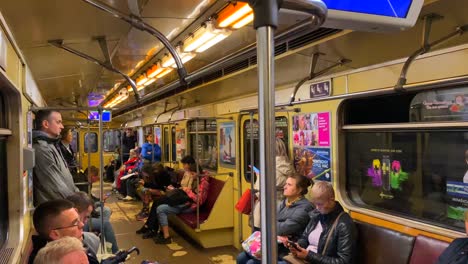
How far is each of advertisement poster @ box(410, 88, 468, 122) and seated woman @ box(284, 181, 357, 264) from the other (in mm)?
861

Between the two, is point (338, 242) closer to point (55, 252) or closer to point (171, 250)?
point (55, 252)

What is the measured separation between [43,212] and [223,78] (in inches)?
108

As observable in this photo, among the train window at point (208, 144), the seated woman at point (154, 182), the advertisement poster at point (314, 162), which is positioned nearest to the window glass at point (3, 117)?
the advertisement poster at point (314, 162)

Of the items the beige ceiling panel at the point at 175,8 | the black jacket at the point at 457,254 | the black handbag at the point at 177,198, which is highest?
the beige ceiling panel at the point at 175,8

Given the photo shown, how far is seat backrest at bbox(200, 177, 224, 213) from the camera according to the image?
18.9 ft

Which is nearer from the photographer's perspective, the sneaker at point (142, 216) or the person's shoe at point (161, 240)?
the person's shoe at point (161, 240)

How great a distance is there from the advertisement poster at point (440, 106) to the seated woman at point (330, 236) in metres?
0.86

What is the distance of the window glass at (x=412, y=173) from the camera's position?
2.71 meters

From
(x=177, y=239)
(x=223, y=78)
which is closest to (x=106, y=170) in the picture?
(x=177, y=239)

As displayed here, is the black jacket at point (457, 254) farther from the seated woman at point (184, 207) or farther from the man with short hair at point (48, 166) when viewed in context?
the seated woman at point (184, 207)

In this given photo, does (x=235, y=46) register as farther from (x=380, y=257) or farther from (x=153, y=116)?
(x=153, y=116)

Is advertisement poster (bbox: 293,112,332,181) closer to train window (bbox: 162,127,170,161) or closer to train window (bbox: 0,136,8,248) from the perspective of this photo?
train window (bbox: 0,136,8,248)

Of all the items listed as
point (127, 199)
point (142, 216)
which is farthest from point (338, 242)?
point (127, 199)

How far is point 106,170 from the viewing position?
12930 mm
